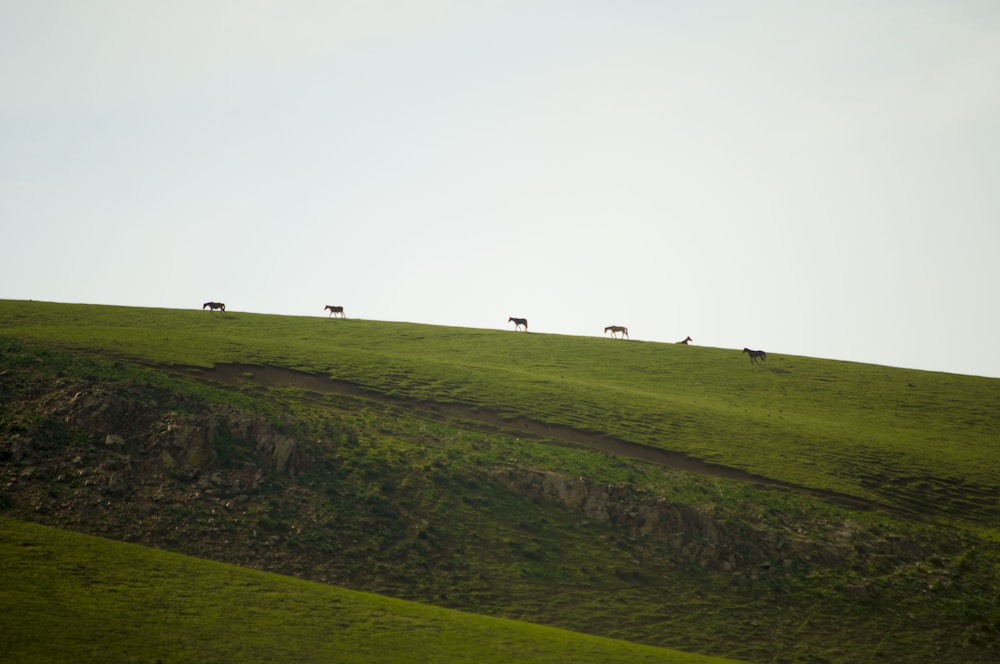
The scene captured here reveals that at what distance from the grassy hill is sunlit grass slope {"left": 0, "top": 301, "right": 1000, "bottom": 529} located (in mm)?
287

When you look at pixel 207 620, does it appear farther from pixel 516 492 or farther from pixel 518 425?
pixel 518 425

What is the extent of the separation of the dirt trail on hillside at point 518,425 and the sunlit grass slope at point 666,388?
2.25 ft

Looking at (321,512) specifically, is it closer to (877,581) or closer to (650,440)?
(650,440)

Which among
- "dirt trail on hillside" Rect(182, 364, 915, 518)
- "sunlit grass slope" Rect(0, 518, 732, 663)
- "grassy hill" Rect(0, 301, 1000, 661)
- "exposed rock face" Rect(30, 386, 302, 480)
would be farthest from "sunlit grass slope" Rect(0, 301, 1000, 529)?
"sunlit grass slope" Rect(0, 518, 732, 663)

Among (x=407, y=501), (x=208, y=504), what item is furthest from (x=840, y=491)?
(x=208, y=504)

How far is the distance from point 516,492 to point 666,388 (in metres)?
25.0

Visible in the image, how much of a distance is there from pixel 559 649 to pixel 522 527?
9501mm

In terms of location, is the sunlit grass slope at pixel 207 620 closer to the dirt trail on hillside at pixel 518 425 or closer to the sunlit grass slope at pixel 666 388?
the dirt trail on hillside at pixel 518 425

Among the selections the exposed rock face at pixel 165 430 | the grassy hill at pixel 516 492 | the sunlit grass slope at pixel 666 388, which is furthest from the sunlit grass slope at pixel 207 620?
the sunlit grass slope at pixel 666 388

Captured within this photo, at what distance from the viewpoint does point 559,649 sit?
82.2 feet

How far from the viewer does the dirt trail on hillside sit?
41.0m

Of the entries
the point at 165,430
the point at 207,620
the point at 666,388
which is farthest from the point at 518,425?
the point at 207,620

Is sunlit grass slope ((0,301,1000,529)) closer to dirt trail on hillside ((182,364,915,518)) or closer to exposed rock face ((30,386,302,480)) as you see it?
dirt trail on hillside ((182,364,915,518))

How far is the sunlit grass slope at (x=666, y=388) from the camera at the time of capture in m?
44.0
